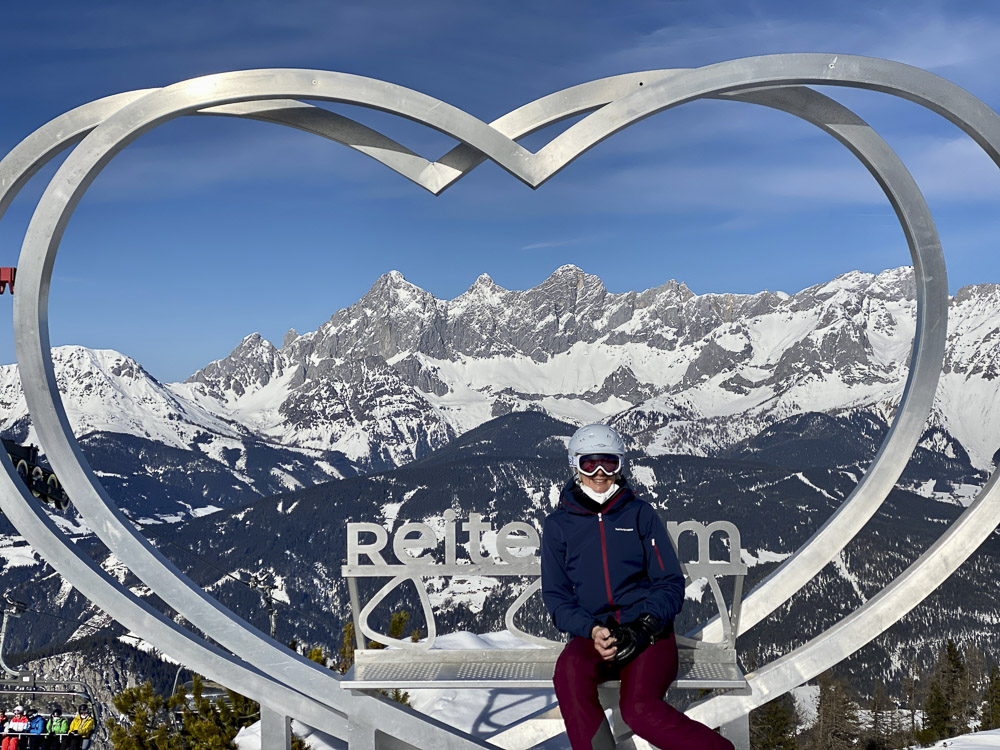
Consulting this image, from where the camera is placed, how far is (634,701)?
7.28m

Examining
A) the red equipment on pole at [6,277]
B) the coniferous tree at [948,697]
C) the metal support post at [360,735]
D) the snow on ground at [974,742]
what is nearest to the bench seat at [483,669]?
the metal support post at [360,735]

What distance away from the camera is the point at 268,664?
9195mm

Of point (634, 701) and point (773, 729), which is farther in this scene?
point (773, 729)

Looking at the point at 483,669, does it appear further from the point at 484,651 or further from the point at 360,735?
the point at 360,735

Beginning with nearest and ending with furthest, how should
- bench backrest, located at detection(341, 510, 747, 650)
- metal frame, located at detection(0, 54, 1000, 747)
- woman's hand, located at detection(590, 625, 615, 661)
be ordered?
1. woman's hand, located at detection(590, 625, 615, 661)
2. bench backrest, located at detection(341, 510, 747, 650)
3. metal frame, located at detection(0, 54, 1000, 747)

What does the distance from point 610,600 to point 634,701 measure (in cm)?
71

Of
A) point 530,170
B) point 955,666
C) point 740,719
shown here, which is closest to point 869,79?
point 530,170

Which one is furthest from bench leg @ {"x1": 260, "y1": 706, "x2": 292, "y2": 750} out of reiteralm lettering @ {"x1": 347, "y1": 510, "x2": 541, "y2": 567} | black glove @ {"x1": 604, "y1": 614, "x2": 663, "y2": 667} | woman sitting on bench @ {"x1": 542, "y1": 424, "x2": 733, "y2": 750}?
black glove @ {"x1": 604, "y1": 614, "x2": 663, "y2": 667}

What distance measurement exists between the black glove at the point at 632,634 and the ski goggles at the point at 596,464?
1.06m

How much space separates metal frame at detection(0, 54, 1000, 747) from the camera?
8883 millimetres

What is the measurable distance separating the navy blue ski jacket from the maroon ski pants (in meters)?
0.28

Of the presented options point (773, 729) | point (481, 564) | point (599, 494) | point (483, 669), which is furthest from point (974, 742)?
point (773, 729)

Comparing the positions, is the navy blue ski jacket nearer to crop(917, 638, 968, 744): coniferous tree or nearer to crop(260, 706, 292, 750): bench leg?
crop(260, 706, 292, 750): bench leg

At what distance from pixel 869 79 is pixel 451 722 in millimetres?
8097
